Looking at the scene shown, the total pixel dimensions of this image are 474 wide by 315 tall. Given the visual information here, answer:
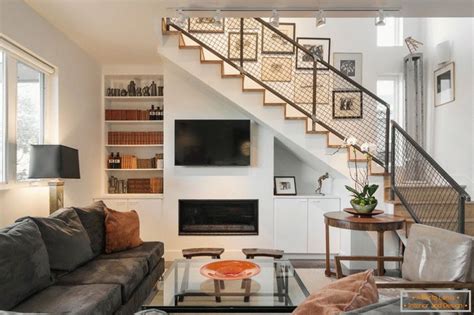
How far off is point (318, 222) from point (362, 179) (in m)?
0.97

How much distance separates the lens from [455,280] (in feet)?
6.70

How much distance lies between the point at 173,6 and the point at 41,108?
198 centimetres

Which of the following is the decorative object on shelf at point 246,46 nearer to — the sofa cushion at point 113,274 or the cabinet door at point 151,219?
the cabinet door at point 151,219

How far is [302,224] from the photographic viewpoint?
15.5ft

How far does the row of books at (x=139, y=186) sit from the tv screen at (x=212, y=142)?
2.03 ft

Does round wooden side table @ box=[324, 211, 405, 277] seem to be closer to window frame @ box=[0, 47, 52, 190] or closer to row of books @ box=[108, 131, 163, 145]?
row of books @ box=[108, 131, 163, 145]

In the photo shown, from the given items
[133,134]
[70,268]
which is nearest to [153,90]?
[133,134]

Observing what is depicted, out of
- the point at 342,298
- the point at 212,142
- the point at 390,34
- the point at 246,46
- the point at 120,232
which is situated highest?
the point at 390,34

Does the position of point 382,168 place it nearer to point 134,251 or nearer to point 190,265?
point 190,265

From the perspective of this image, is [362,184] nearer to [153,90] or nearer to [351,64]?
[351,64]

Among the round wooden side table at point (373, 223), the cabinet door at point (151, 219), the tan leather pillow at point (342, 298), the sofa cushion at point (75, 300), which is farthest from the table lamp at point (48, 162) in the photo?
the round wooden side table at point (373, 223)

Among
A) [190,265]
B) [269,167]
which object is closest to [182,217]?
[269,167]

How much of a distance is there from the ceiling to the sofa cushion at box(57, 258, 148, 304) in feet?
7.99

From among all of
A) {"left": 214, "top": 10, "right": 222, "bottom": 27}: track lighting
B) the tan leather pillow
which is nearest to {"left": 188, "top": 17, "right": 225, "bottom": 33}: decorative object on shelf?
{"left": 214, "top": 10, "right": 222, "bottom": 27}: track lighting
